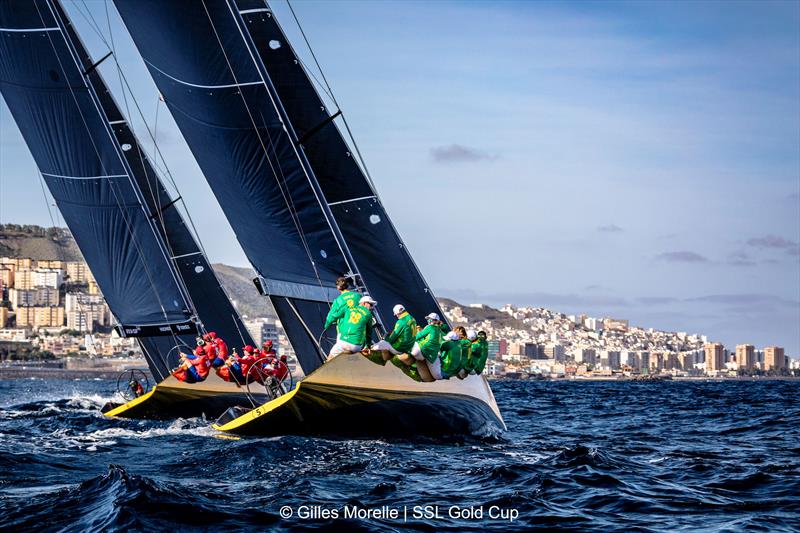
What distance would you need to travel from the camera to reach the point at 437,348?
1568cm

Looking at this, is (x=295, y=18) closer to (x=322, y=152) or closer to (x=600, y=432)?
(x=322, y=152)

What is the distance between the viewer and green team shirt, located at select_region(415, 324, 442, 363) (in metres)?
15.5

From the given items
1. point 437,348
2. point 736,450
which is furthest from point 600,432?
point 437,348

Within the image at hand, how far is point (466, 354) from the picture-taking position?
54.7 feet

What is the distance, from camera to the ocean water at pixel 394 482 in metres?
9.63

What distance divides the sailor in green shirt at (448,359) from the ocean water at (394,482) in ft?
2.97

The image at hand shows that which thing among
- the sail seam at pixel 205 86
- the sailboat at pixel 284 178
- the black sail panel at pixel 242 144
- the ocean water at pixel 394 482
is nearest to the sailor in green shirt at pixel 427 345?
the sailboat at pixel 284 178

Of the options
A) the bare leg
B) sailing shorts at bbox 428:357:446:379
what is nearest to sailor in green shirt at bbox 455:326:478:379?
sailing shorts at bbox 428:357:446:379

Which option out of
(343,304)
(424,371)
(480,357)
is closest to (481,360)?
(480,357)

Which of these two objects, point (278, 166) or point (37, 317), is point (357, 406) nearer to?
Result: point (278, 166)

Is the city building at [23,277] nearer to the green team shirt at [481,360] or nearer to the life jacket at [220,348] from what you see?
the life jacket at [220,348]

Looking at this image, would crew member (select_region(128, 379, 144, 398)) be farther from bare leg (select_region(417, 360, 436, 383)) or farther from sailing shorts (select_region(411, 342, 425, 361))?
sailing shorts (select_region(411, 342, 425, 361))

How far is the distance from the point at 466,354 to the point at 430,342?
49.5 inches

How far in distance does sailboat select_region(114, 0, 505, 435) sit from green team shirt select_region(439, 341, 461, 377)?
180 millimetres
